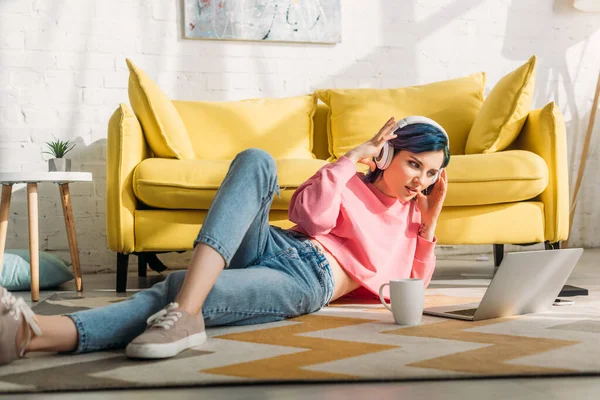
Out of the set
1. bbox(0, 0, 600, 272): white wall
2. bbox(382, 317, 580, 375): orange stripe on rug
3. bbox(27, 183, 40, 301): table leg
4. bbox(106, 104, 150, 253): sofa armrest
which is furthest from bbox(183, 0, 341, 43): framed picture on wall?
bbox(382, 317, 580, 375): orange stripe on rug

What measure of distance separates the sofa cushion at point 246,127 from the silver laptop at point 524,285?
1.60 metres

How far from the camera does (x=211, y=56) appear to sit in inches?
149

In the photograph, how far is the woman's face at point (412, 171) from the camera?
178cm

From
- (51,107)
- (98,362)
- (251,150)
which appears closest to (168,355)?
(98,362)

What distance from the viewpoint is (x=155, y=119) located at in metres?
2.85

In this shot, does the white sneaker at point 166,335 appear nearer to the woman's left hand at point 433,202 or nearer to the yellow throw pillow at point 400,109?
the woman's left hand at point 433,202

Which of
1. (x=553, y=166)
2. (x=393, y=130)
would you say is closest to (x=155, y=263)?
(x=553, y=166)

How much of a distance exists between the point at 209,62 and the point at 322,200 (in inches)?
87.8

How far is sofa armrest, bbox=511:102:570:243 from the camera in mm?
2723

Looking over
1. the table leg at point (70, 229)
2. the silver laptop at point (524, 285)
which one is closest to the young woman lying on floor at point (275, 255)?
the silver laptop at point (524, 285)

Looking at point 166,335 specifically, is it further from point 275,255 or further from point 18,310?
point 275,255

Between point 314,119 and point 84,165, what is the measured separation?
1.20 metres

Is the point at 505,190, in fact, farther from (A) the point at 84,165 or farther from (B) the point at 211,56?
(A) the point at 84,165

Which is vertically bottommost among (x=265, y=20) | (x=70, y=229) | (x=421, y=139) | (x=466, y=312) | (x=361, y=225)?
(x=466, y=312)
